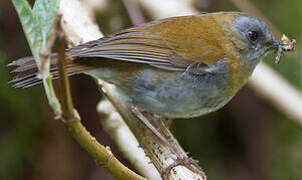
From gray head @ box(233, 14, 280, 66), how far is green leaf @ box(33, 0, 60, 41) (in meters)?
2.09

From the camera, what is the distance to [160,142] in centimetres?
264

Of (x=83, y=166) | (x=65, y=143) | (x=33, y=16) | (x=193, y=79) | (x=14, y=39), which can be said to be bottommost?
(x=83, y=166)

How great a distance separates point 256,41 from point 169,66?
30.1 inches

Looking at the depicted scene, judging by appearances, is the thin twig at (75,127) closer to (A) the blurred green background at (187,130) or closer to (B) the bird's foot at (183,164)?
(B) the bird's foot at (183,164)

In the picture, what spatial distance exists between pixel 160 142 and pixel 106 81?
0.61 metres

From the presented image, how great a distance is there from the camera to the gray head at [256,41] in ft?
10.2

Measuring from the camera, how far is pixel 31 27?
50.5 inches

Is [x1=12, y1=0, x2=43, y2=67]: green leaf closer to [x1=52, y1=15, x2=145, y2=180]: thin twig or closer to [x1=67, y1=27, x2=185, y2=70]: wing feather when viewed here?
[x1=52, y1=15, x2=145, y2=180]: thin twig

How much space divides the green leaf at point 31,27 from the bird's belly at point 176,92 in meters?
1.59

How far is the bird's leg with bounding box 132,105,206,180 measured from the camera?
2.33 m

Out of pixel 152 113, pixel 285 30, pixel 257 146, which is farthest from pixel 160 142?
pixel 285 30

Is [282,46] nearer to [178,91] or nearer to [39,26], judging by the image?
[178,91]

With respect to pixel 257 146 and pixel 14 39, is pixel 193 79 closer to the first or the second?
pixel 257 146

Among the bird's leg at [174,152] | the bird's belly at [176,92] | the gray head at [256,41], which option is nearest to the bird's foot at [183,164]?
the bird's leg at [174,152]
